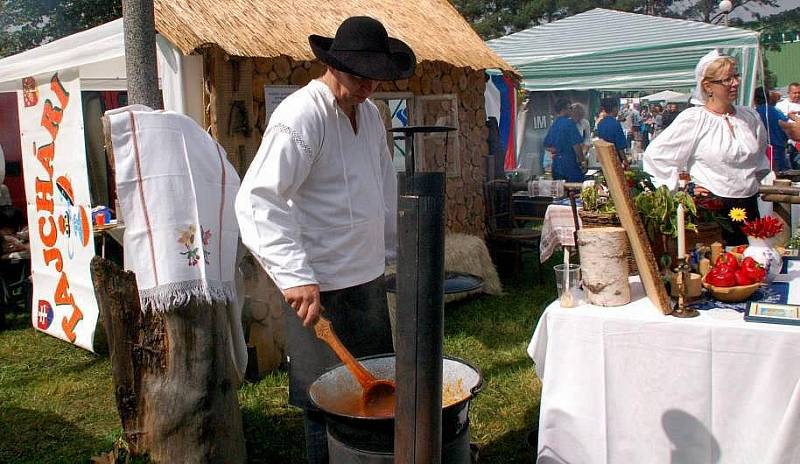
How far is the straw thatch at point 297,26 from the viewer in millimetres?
4414

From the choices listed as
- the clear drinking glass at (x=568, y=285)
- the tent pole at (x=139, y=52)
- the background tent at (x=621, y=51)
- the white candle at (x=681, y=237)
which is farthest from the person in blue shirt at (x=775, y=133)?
the tent pole at (x=139, y=52)

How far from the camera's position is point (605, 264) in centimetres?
262

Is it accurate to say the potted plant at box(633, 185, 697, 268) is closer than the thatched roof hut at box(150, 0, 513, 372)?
Yes

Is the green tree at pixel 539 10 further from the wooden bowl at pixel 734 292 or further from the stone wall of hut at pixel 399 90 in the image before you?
the wooden bowl at pixel 734 292

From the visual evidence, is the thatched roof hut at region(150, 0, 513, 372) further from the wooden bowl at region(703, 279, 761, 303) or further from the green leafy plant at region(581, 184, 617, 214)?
the wooden bowl at region(703, 279, 761, 303)

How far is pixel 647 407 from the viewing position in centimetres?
256

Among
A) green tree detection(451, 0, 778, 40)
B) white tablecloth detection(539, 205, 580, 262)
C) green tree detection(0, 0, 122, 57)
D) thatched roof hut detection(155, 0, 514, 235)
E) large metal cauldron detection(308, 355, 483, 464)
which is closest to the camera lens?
large metal cauldron detection(308, 355, 483, 464)

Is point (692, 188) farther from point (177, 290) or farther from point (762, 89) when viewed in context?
point (762, 89)

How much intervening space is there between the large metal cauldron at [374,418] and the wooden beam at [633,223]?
29.6 inches

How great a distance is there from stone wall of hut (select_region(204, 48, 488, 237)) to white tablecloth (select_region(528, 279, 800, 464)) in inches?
109

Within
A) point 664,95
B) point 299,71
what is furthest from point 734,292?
point 664,95

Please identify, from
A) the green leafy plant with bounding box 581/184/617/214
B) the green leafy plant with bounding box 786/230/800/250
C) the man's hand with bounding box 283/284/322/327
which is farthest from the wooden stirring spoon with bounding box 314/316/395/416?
the green leafy plant with bounding box 786/230/800/250

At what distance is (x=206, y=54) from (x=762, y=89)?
699 cm

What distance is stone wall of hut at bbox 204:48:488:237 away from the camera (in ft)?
15.1
